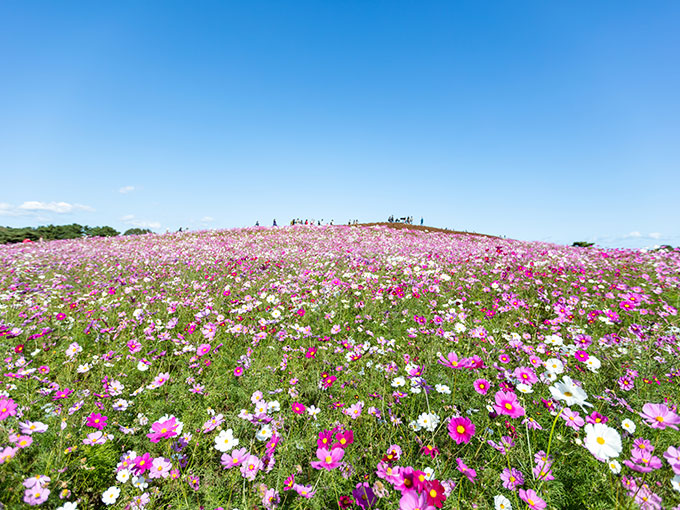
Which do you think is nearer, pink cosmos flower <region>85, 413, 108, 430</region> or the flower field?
the flower field

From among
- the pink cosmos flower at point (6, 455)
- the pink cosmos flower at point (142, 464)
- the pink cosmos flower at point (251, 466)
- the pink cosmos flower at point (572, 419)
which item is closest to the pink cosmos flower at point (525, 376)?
the pink cosmos flower at point (572, 419)

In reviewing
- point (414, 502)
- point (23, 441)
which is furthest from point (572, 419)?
point (23, 441)

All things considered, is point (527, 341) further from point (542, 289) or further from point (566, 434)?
point (542, 289)

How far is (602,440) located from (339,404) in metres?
1.80

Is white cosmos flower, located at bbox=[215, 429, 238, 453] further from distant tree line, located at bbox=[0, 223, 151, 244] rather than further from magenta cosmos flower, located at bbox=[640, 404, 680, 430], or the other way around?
distant tree line, located at bbox=[0, 223, 151, 244]

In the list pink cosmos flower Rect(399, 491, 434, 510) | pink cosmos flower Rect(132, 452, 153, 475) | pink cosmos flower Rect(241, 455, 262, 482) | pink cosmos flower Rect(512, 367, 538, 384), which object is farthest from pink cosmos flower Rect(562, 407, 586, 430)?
pink cosmos flower Rect(132, 452, 153, 475)

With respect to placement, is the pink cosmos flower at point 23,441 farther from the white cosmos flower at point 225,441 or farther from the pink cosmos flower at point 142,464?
the white cosmos flower at point 225,441

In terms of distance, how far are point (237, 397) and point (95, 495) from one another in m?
1.16

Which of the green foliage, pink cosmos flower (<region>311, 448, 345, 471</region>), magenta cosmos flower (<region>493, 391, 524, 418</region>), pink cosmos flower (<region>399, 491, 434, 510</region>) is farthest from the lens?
the green foliage

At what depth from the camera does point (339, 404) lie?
2.57 m

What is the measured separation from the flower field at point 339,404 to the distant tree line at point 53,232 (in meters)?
23.3

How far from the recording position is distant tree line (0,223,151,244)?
2178cm

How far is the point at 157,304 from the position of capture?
5.35m

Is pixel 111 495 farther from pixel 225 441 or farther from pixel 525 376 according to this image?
pixel 525 376
